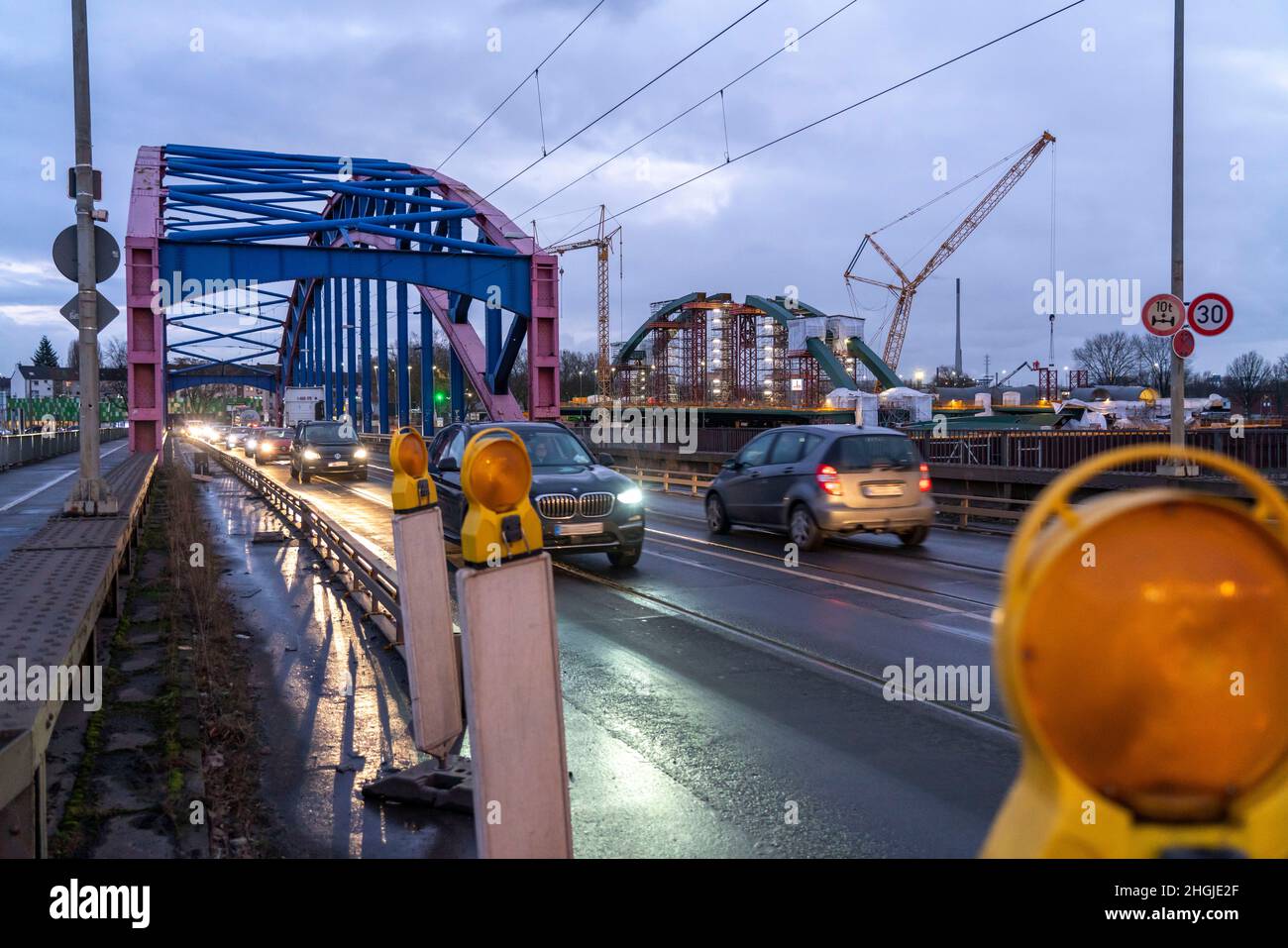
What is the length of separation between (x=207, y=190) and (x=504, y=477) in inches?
1524

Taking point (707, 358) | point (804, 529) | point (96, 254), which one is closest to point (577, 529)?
point (804, 529)

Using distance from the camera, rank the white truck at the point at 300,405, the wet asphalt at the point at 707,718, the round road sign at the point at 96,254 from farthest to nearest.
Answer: the white truck at the point at 300,405 → the round road sign at the point at 96,254 → the wet asphalt at the point at 707,718

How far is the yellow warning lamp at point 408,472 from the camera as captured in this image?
5.64m

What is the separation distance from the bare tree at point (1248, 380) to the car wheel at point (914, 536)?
72.0 m

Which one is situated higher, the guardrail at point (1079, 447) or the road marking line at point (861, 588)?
the guardrail at point (1079, 447)

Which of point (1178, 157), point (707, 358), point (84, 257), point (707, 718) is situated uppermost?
A: point (707, 358)

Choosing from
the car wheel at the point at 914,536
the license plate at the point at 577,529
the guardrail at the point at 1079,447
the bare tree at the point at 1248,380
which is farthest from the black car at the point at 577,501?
the bare tree at the point at 1248,380

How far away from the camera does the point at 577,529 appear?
38.3 ft

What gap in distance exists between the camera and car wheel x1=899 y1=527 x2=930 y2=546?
1400cm

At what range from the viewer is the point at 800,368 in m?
126

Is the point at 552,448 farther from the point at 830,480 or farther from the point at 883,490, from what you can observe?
the point at 883,490

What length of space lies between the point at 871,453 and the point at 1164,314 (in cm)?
480

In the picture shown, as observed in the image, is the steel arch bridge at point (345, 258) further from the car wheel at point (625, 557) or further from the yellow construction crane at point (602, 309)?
the yellow construction crane at point (602, 309)
